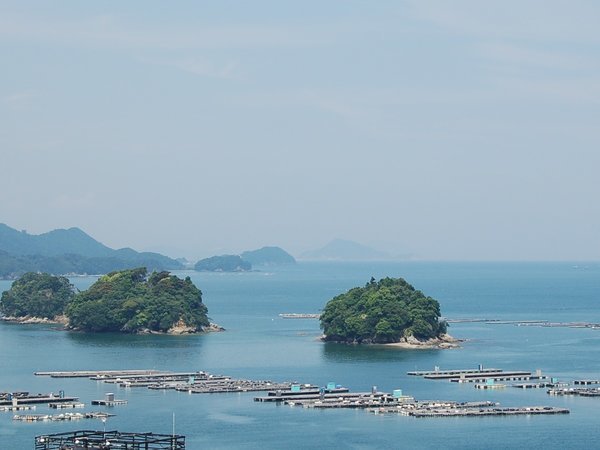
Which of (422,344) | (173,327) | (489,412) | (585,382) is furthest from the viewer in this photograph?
(173,327)

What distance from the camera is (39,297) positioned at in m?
166

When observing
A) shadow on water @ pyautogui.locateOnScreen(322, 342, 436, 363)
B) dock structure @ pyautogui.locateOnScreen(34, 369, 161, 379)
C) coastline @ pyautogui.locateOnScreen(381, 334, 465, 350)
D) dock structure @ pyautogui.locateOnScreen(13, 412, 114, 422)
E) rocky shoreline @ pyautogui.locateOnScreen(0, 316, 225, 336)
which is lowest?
dock structure @ pyautogui.locateOnScreen(13, 412, 114, 422)

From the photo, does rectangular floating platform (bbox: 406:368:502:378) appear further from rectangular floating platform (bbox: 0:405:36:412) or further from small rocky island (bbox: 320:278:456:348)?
rectangular floating platform (bbox: 0:405:36:412)

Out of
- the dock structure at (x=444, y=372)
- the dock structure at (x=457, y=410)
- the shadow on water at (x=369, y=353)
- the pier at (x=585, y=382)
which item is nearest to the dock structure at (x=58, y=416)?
the dock structure at (x=457, y=410)

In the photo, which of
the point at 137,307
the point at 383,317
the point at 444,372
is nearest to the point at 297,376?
the point at 444,372

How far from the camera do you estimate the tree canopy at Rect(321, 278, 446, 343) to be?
128125 mm

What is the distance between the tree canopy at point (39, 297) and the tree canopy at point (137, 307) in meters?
15.2

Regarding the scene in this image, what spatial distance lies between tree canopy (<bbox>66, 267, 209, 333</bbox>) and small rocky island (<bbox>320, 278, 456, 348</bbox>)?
18795 millimetres

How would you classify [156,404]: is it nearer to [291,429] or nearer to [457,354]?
[291,429]

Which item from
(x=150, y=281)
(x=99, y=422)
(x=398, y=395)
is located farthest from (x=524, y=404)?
(x=150, y=281)

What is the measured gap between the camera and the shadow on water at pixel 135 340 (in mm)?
130250

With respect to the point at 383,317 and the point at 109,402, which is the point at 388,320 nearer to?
the point at 383,317

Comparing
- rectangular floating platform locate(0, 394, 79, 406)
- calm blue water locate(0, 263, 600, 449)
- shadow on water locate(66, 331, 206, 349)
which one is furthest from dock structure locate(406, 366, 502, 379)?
shadow on water locate(66, 331, 206, 349)

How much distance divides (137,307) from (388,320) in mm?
29144
